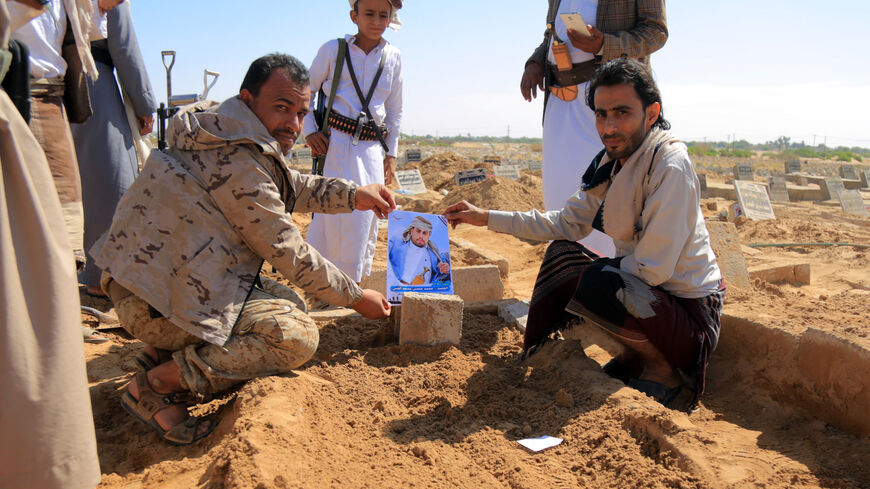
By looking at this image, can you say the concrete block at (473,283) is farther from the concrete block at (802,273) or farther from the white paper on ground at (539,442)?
the concrete block at (802,273)

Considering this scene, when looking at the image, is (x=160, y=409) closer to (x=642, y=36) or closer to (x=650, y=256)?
(x=650, y=256)

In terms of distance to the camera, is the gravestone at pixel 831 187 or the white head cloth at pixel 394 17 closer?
the white head cloth at pixel 394 17

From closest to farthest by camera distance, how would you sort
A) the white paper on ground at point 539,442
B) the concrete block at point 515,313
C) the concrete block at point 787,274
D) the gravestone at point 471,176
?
the white paper on ground at point 539,442, the concrete block at point 515,313, the concrete block at point 787,274, the gravestone at point 471,176

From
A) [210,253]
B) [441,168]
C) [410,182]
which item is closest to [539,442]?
[210,253]

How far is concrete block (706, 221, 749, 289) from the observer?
5.13 m

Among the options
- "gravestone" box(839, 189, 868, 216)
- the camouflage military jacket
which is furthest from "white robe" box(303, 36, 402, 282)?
"gravestone" box(839, 189, 868, 216)

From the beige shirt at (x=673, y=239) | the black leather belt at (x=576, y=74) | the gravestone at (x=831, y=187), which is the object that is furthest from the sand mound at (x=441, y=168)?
the beige shirt at (x=673, y=239)

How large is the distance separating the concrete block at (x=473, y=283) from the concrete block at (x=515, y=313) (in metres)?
0.35

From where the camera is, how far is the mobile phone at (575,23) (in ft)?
12.1

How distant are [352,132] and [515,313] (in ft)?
5.59

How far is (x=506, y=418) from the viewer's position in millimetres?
2750

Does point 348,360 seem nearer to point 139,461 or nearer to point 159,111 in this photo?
point 139,461

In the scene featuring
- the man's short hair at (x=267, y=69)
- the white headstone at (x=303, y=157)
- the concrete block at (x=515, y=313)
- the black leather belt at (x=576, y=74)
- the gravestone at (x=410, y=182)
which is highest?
the black leather belt at (x=576, y=74)

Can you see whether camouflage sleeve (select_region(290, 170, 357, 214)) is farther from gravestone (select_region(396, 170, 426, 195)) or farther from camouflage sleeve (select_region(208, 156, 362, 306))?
gravestone (select_region(396, 170, 426, 195))
